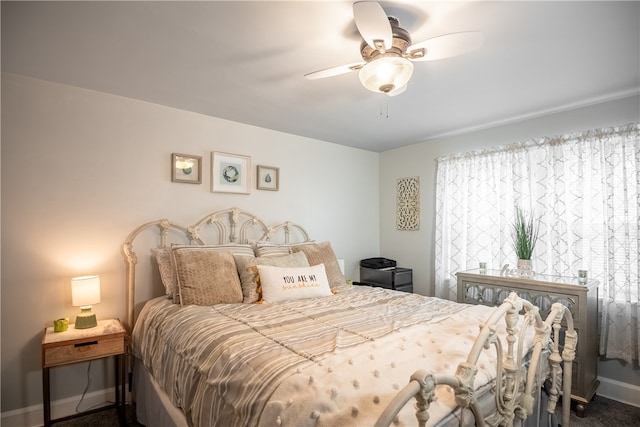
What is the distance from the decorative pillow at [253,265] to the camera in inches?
93.2

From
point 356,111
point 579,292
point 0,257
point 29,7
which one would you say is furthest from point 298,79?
point 579,292

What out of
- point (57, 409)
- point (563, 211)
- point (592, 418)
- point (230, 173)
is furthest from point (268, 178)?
point (592, 418)

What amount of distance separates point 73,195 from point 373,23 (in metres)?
2.36

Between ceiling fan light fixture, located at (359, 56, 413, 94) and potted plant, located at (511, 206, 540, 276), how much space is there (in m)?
1.98

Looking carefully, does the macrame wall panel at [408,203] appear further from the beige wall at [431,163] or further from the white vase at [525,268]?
the white vase at [525,268]

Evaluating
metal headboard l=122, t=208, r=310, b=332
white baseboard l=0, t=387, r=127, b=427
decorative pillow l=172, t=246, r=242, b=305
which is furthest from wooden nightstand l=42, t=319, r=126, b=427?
decorative pillow l=172, t=246, r=242, b=305

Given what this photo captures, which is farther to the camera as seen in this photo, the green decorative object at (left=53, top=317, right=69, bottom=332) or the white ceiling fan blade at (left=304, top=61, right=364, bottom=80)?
the green decorative object at (left=53, top=317, right=69, bottom=332)

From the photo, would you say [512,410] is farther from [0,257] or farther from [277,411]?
[0,257]

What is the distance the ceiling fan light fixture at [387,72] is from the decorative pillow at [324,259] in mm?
1675

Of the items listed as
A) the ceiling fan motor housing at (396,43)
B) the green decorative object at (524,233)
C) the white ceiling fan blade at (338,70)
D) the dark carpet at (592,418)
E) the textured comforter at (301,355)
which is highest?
the ceiling fan motor housing at (396,43)

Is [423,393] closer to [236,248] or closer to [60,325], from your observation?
[236,248]

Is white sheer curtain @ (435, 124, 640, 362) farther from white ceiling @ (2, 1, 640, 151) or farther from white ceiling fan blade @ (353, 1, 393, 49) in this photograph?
white ceiling fan blade @ (353, 1, 393, 49)

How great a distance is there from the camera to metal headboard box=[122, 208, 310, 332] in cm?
247

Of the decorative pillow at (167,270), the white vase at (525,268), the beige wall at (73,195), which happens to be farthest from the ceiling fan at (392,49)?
the white vase at (525,268)
